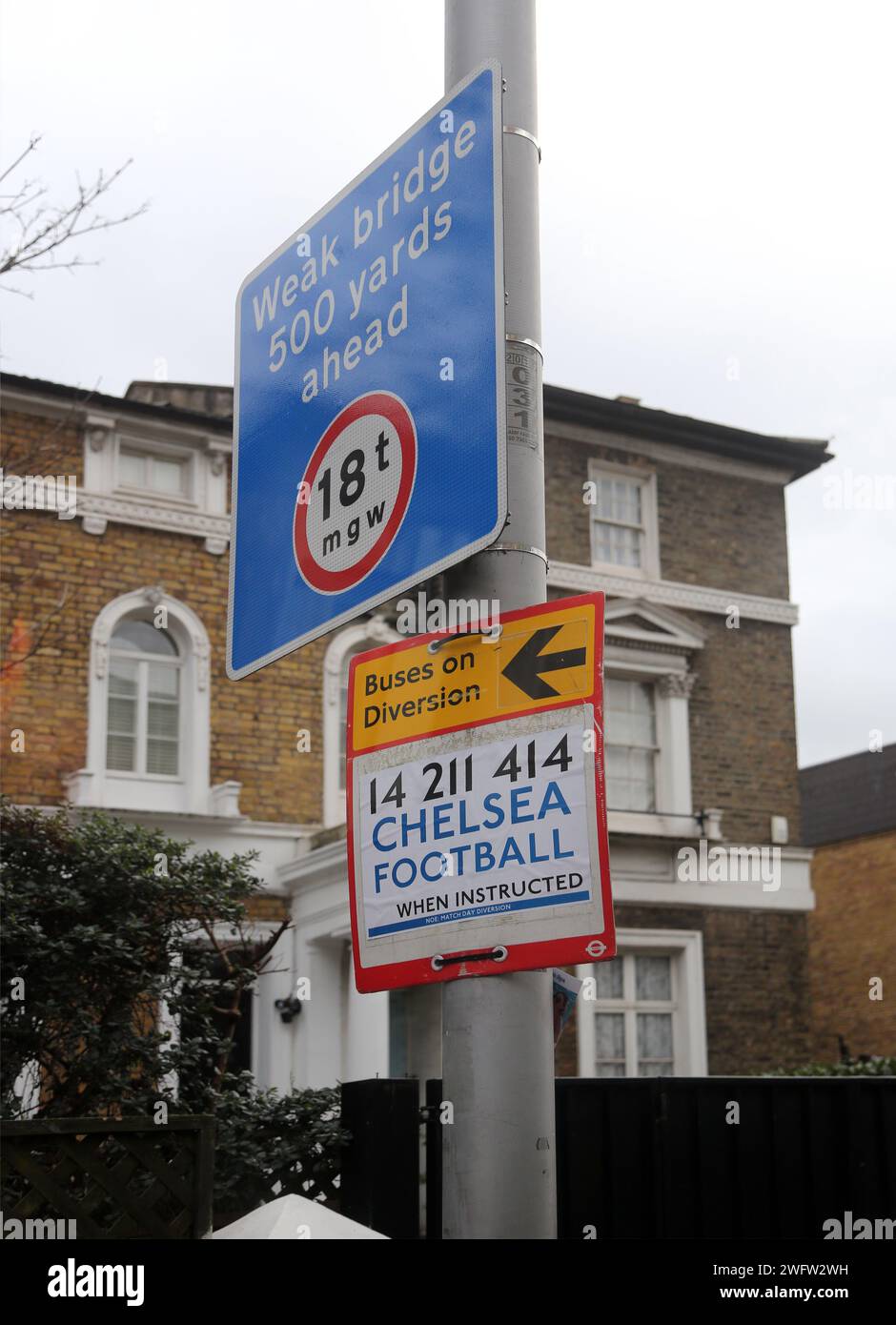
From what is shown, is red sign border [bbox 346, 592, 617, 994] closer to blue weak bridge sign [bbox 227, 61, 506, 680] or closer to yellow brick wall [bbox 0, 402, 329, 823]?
blue weak bridge sign [bbox 227, 61, 506, 680]

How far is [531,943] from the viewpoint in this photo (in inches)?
120

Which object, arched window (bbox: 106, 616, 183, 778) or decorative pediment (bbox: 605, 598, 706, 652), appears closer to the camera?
arched window (bbox: 106, 616, 183, 778)

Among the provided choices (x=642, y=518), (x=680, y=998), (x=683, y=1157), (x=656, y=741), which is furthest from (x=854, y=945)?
(x=683, y=1157)

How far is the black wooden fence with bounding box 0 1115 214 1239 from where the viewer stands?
5.75 meters

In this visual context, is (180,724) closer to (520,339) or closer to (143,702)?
(143,702)

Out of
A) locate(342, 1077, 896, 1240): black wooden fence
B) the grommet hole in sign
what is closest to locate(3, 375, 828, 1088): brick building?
locate(342, 1077, 896, 1240): black wooden fence

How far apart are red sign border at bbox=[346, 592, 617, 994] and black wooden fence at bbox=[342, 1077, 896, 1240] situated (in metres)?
3.82

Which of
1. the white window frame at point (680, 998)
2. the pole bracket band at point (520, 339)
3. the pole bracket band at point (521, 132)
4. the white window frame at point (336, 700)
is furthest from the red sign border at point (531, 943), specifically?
the white window frame at point (680, 998)

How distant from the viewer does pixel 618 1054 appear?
1978 centimetres

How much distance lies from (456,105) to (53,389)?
14823 mm

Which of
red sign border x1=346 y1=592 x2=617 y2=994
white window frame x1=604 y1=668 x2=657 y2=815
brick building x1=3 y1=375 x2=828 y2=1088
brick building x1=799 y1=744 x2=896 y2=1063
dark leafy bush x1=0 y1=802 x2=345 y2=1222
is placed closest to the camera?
red sign border x1=346 y1=592 x2=617 y2=994

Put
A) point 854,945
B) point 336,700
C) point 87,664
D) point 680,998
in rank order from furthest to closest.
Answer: point 854,945 < point 680,998 < point 336,700 < point 87,664

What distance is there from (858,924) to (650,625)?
10.3 metres
